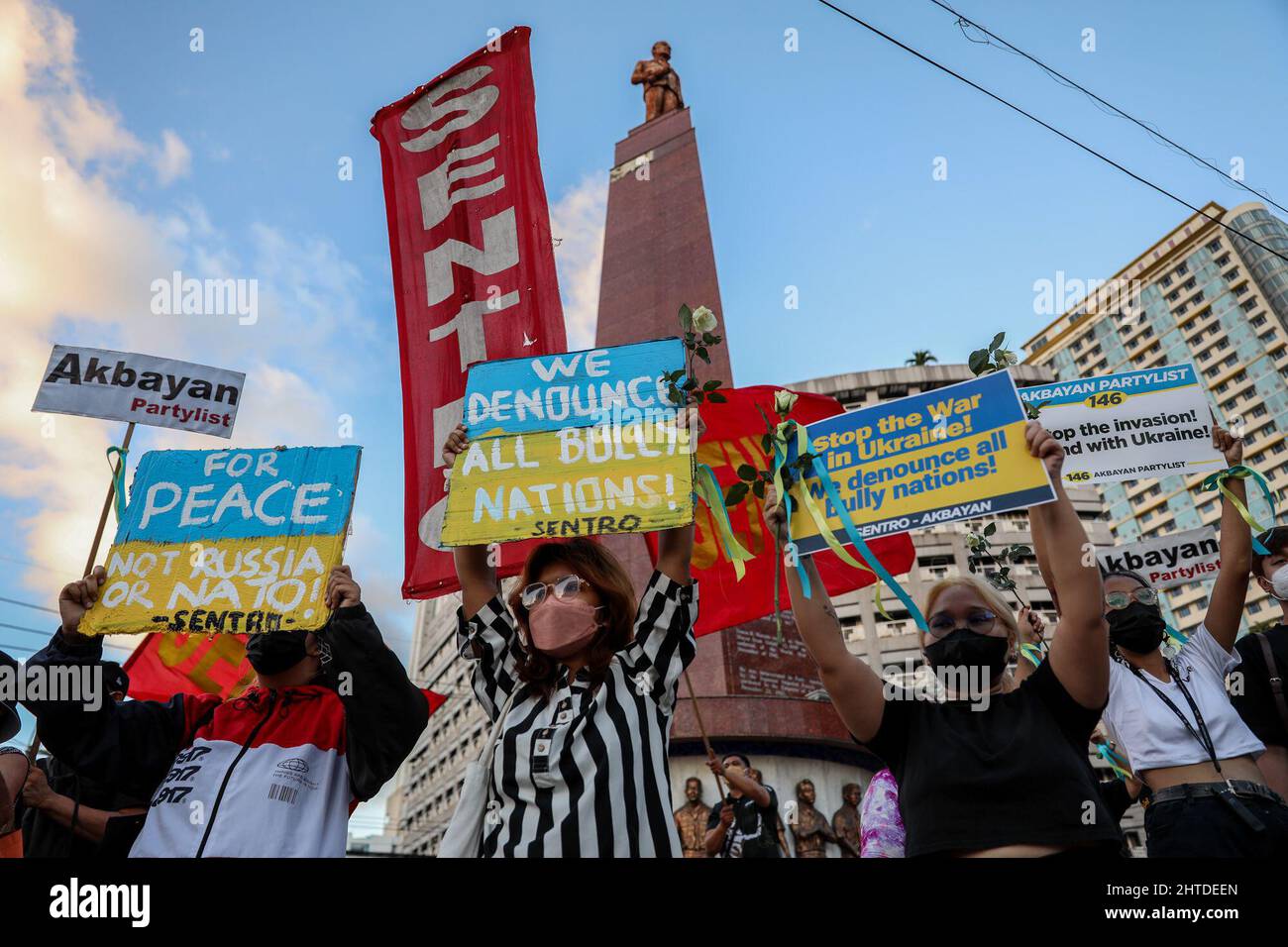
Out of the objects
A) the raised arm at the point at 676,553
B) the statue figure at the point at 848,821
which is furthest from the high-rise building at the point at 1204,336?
the raised arm at the point at 676,553

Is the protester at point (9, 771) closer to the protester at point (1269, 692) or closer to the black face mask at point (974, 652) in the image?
the black face mask at point (974, 652)

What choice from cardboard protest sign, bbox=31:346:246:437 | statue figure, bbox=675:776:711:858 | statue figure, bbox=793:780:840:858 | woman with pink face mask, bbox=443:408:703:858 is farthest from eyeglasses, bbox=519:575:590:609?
statue figure, bbox=793:780:840:858

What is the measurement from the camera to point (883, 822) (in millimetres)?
3471

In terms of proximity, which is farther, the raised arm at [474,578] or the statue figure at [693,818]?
the statue figure at [693,818]

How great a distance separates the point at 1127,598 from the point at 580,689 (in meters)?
2.40

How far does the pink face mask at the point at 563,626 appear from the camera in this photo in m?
2.76

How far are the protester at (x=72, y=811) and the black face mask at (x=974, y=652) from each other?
2.97 m

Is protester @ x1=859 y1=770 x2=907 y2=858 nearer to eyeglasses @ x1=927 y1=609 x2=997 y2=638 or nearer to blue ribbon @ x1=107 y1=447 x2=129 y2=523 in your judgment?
eyeglasses @ x1=927 y1=609 x2=997 y2=638

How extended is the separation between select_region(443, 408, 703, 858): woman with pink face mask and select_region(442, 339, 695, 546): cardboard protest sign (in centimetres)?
13

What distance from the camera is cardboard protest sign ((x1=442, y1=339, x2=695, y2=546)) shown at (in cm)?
318

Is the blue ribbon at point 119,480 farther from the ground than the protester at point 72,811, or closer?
farther from the ground
